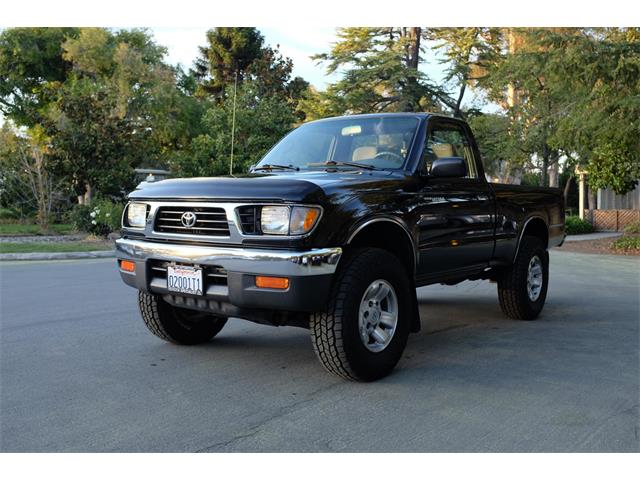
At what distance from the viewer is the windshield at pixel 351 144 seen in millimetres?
5512

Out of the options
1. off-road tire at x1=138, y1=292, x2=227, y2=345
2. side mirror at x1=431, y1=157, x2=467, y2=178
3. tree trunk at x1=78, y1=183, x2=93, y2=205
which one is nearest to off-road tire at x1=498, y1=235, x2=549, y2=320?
side mirror at x1=431, y1=157, x2=467, y2=178

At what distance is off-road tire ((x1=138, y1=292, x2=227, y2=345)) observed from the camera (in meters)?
5.43

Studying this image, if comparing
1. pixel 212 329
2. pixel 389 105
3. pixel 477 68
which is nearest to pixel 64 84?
pixel 389 105

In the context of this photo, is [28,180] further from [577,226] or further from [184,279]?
→ [577,226]

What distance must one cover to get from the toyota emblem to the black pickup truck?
1cm

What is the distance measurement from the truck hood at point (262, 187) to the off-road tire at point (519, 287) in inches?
92.8

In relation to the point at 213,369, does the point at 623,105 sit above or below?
above

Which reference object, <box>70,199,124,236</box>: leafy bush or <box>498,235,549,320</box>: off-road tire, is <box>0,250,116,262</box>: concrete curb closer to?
<box>70,199,124,236</box>: leafy bush

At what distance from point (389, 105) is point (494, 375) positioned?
978 inches

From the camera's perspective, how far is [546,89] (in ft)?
63.1

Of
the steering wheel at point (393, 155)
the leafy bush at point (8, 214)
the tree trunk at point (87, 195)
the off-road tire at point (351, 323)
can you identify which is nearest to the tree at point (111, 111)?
the tree trunk at point (87, 195)

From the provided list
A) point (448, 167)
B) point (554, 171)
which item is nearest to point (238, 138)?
point (554, 171)

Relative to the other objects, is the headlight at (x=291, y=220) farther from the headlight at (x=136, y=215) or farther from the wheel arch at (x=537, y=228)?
the wheel arch at (x=537, y=228)

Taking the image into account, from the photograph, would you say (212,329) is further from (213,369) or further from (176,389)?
(176,389)
